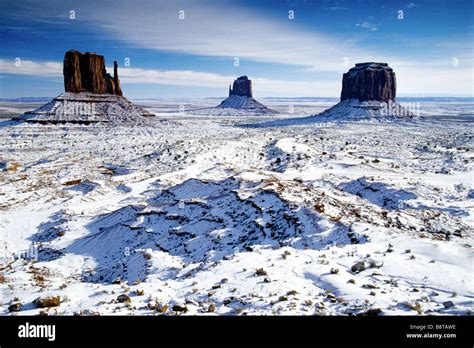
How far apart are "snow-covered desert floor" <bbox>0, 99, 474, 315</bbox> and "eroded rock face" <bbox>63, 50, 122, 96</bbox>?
69.7 meters

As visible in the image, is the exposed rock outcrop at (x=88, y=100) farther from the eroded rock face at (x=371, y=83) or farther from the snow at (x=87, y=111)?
the eroded rock face at (x=371, y=83)

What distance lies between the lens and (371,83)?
121 metres

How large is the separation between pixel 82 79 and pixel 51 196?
8196 centimetres

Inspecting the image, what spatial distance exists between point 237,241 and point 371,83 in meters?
126

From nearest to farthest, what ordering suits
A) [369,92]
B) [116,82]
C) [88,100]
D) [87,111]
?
[87,111]
[88,100]
[116,82]
[369,92]

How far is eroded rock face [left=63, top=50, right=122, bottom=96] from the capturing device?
88.7 meters

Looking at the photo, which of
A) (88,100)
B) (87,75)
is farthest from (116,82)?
(88,100)

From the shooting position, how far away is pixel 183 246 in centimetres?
1227

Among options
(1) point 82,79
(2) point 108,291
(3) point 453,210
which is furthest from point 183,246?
(1) point 82,79

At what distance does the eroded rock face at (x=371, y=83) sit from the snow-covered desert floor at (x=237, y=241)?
101 metres

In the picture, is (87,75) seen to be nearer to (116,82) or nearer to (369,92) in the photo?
(116,82)

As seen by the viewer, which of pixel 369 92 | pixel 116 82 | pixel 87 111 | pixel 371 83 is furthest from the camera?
pixel 369 92

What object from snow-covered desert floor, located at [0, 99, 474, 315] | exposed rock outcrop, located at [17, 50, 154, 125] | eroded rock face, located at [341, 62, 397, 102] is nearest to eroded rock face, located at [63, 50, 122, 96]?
exposed rock outcrop, located at [17, 50, 154, 125]

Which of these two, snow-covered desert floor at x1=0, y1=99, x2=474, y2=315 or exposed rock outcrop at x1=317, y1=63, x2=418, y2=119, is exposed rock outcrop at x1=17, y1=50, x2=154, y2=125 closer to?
snow-covered desert floor at x1=0, y1=99, x2=474, y2=315
